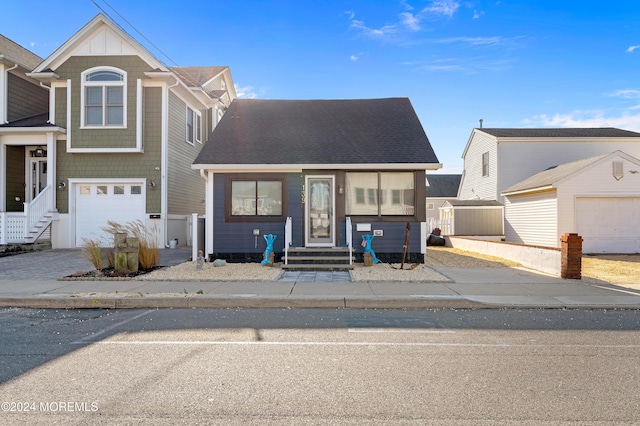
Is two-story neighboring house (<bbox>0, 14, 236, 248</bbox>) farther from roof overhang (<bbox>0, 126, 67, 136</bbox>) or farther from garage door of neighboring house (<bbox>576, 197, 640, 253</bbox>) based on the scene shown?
garage door of neighboring house (<bbox>576, 197, 640, 253</bbox>)

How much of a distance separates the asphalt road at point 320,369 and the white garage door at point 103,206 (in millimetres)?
10253

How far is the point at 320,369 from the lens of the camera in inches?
179

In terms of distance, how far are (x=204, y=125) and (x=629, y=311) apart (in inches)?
782

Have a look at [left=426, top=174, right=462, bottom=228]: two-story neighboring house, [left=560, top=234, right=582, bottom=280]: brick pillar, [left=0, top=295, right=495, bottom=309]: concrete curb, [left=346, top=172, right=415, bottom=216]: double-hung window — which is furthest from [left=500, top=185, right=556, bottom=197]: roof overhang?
[left=426, top=174, right=462, bottom=228]: two-story neighboring house

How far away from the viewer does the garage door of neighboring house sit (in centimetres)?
1755

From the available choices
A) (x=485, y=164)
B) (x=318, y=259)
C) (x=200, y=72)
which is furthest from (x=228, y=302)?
(x=485, y=164)

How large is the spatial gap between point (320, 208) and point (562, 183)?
1109 cm

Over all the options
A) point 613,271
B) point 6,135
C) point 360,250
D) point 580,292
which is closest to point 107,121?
point 6,135

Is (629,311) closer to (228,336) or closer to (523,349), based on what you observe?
(523,349)

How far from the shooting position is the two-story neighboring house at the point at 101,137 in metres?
16.5

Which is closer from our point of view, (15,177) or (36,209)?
(36,209)

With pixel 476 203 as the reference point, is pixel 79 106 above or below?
above

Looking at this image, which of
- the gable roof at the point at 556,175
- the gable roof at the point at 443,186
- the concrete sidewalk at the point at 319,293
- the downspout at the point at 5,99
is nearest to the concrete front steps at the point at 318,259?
the concrete sidewalk at the point at 319,293

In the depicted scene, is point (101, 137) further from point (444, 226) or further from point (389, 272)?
point (444, 226)
